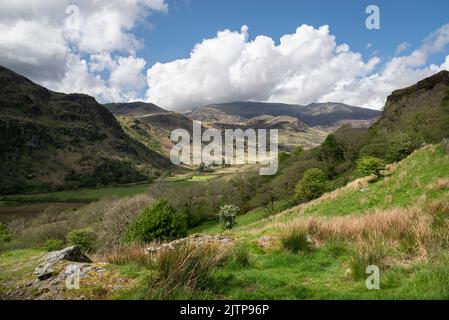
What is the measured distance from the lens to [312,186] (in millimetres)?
47875

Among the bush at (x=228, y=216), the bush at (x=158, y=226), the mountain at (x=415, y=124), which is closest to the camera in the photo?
the bush at (x=158, y=226)

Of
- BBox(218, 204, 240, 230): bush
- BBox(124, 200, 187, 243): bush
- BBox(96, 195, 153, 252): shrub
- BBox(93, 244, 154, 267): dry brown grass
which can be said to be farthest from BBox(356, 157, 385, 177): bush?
BBox(96, 195, 153, 252): shrub

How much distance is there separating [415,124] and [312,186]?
1924cm

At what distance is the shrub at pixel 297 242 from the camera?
36.8ft

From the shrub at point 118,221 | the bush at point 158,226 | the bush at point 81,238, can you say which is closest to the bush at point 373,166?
the bush at point 158,226

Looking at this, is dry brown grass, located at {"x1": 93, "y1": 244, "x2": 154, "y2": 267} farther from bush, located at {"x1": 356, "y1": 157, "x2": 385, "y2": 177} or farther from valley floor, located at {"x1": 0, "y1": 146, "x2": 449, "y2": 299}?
bush, located at {"x1": 356, "y1": 157, "x2": 385, "y2": 177}

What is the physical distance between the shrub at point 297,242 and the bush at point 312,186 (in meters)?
36.7

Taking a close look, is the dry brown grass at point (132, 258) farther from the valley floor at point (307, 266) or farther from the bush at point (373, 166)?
the bush at point (373, 166)

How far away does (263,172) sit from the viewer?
A: 80.6 m

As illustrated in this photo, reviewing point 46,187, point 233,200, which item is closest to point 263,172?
point 233,200
